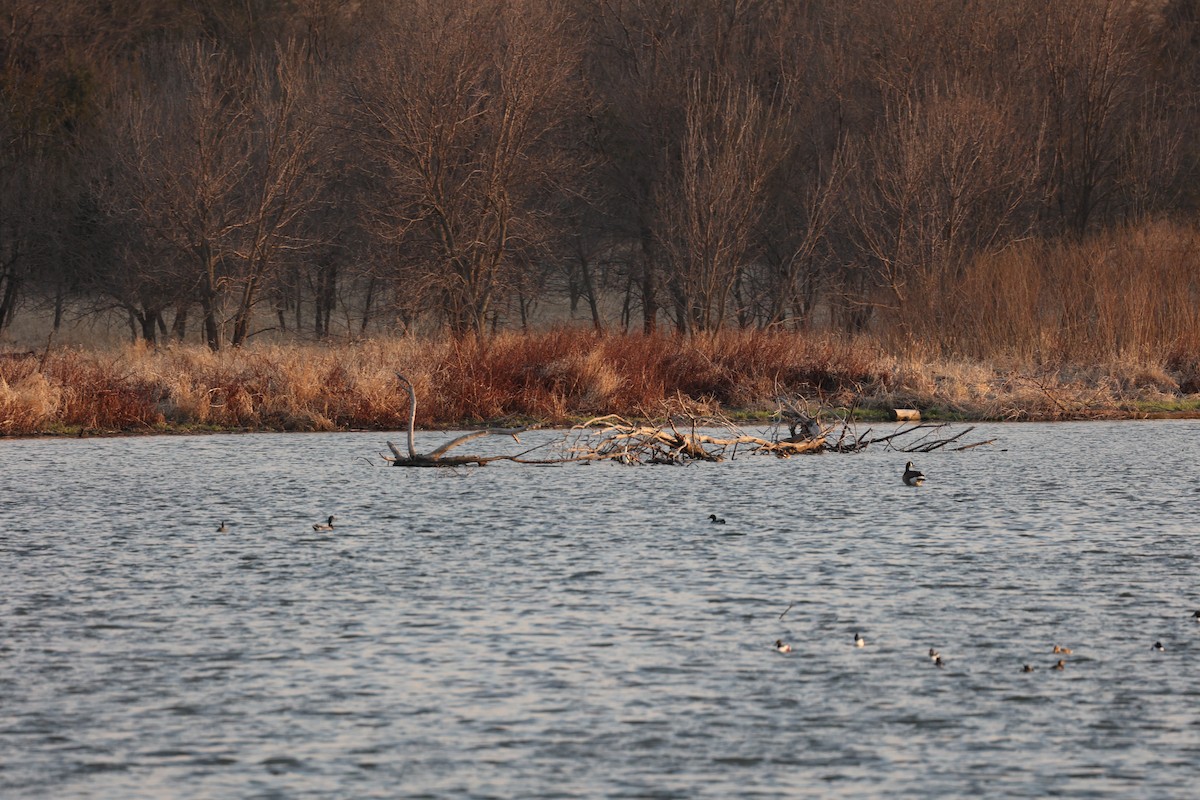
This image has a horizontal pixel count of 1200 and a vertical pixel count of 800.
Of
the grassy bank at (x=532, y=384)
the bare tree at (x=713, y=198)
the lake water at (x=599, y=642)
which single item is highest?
the bare tree at (x=713, y=198)

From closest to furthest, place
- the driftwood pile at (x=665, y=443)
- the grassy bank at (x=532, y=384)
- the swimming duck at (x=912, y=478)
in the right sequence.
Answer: the swimming duck at (x=912, y=478)
the driftwood pile at (x=665, y=443)
the grassy bank at (x=532, y=384)

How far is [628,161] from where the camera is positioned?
50.1 m

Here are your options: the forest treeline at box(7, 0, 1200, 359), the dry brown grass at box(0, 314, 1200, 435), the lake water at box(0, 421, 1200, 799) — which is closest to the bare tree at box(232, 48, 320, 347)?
the forest treeline at box(7, 0, 1200, 359)

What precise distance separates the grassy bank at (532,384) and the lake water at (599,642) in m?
8.59

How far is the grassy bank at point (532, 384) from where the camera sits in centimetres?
2525

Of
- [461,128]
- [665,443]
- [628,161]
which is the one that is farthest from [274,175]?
[665,443]

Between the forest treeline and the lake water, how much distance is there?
61.5 feet

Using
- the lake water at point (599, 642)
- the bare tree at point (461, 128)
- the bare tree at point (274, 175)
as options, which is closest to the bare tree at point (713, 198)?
the bare tree at point (461, 128)

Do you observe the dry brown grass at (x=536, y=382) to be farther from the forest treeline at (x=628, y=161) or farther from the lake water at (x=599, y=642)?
the lake water at (x=599, y=642)

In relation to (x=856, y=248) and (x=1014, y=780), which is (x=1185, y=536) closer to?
(x=1014, y=780)

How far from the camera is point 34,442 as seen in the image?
2289 centimetres

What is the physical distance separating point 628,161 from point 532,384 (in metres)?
24.2

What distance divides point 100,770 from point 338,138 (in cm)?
4023

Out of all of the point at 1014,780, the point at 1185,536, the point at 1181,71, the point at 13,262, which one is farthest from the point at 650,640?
the point at 1181,71
